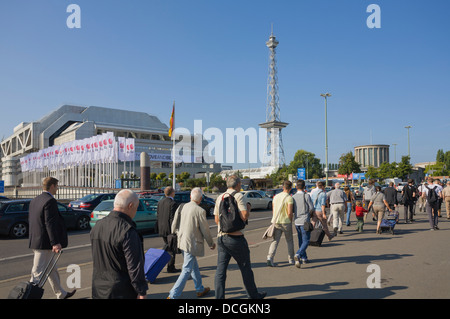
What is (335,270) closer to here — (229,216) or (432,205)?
(229,216)

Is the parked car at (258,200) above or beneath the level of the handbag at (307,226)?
beneath

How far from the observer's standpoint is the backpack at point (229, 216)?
503 centimetres

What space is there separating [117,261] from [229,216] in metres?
2.08

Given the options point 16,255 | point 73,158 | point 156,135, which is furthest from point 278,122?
point 16,255

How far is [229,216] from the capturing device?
5.07 meters

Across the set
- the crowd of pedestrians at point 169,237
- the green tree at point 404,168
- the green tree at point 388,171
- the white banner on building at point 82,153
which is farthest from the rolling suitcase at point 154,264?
the green tree at point 388,171

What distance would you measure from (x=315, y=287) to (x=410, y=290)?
56.6 inches

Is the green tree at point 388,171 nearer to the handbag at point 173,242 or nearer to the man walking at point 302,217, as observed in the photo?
the man walking at point 302,217

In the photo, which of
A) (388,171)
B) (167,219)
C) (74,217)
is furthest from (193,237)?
(388,171)

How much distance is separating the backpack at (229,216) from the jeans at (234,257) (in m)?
0.16
